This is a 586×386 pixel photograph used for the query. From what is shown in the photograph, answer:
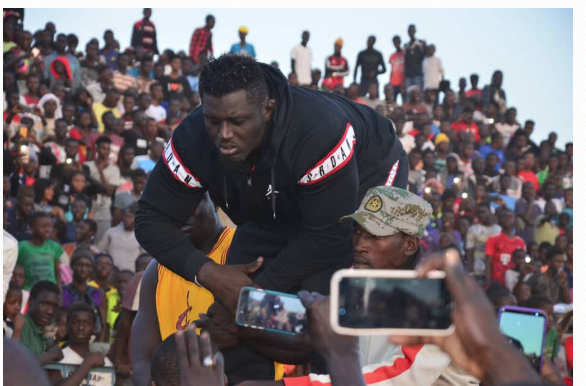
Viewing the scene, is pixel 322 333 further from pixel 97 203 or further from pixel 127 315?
pixel 97 203

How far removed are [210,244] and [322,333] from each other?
244 centimetres

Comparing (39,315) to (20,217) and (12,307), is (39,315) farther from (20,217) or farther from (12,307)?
(20,217)

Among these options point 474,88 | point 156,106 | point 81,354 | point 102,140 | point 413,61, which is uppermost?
point 413,61

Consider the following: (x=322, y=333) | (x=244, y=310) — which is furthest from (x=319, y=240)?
(x=322, y=333)

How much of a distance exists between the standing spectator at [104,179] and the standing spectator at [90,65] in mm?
2828

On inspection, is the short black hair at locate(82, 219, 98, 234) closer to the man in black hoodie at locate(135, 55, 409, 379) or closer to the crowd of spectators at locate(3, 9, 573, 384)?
the crowd of spectators at locate(3, 9, 573, 384)

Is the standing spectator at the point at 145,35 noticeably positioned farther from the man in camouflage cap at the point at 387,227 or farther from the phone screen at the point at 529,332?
the phone screen at the point at 529,332

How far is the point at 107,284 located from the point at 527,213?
664 cm

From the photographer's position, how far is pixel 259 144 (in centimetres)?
345

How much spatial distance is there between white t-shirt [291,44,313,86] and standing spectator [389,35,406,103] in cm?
169

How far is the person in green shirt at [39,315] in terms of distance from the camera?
6.84 meters

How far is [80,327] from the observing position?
6.67m

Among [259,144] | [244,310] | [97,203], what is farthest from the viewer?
[97,203]

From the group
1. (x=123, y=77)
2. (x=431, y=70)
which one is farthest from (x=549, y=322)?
(x=431, y=70)
